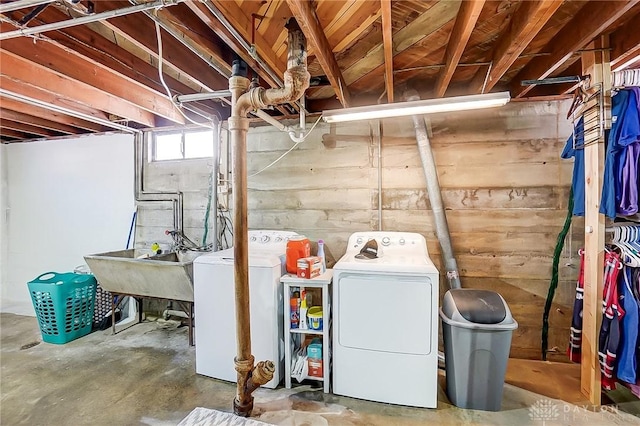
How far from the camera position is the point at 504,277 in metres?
2.71

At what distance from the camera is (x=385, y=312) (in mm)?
2049

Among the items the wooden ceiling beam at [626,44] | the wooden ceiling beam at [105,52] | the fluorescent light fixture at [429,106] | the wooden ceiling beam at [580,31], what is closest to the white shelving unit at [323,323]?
the fluorescent light fixture at [429,106]

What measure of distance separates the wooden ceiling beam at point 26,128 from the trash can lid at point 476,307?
4907 millimetres

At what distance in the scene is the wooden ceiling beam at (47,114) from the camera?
2855 mm

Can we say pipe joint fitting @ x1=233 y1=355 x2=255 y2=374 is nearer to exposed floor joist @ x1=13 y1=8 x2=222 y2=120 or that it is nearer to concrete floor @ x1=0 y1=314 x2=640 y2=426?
concrete floor @ x1=0 y1=314 x2=640 y2=426

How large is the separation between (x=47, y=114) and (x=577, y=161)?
199 inches

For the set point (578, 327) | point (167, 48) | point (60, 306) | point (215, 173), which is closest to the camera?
point (167, 48)

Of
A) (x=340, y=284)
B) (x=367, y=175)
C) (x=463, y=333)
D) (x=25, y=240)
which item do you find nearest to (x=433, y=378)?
(x=463, y=333)

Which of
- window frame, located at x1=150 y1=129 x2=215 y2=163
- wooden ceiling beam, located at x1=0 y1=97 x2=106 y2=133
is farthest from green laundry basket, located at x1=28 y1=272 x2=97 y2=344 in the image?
wooden ceiling beam, located at x1=0 y1=97 x2=106 y2=133

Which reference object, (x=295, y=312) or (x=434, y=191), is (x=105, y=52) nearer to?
(x=295, y=312)

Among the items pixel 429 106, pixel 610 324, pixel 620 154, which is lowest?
pixel 610 324

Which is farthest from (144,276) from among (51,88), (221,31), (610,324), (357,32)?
(610,324)

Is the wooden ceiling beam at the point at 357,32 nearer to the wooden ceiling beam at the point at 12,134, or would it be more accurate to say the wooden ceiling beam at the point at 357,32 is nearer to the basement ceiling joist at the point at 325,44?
the basement ceiling joist at the point at 325,44

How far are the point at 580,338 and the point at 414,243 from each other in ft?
4.60
